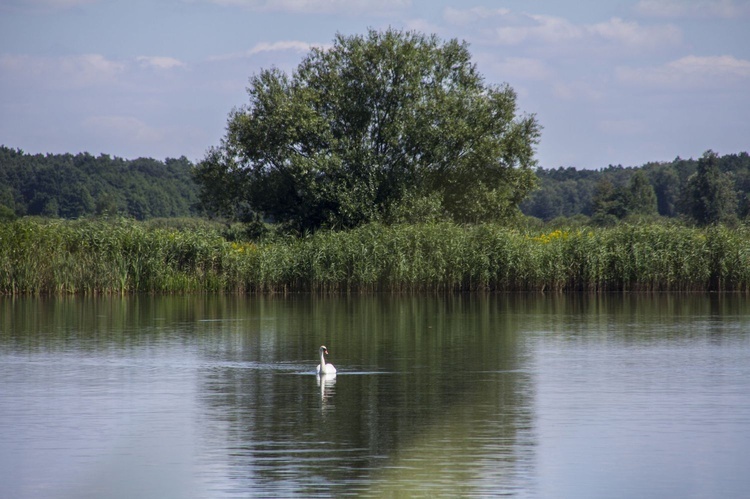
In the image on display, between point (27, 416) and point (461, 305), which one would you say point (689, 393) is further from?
point (461, 305)

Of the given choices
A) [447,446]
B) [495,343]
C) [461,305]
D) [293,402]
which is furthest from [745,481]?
[461,305]

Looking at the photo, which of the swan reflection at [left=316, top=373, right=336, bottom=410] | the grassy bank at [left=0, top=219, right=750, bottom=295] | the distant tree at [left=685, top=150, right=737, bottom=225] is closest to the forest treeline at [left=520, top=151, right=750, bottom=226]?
the distant tree at [left=685, top=150, right=737, bottom=225]

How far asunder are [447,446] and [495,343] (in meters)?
10.1

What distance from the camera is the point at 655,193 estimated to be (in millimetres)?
138750

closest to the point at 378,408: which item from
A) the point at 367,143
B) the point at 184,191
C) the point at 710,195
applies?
the point at 367,143

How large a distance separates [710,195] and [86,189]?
70.4m

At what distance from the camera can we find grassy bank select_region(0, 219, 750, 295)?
120 feet

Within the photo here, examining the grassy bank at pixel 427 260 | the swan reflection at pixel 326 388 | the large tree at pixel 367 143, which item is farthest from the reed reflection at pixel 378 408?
the large tree at pixel 367 143

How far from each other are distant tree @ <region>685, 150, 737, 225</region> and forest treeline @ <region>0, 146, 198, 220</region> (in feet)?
167

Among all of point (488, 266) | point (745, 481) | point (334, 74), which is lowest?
point (745, 481)

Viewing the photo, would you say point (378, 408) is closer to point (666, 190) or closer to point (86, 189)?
point (86, 189)

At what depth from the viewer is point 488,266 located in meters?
36.9

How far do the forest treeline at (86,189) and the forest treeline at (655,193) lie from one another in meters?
44.2

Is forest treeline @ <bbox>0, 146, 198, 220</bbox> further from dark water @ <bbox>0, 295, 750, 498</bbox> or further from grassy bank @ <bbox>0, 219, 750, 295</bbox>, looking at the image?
dark water @ <bbox>0, 295, 750, 498</bbox>
